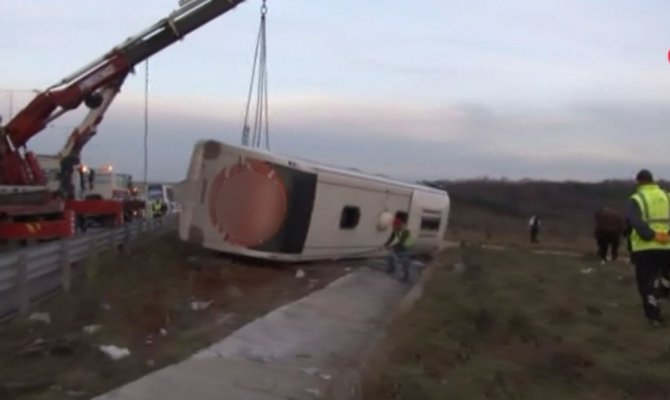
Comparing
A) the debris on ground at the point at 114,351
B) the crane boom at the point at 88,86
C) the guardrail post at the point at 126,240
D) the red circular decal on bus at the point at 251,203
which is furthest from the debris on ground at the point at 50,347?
the crane boom at the point at 88,86

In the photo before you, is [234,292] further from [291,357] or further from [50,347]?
[291,357]

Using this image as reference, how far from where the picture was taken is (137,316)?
1334 cm

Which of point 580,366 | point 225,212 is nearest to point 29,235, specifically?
point 225,212

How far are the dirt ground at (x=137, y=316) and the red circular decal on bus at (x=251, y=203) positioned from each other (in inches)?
24.6

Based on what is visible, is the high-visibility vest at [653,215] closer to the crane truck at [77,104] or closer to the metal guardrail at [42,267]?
the metal guardrail at [42,267]

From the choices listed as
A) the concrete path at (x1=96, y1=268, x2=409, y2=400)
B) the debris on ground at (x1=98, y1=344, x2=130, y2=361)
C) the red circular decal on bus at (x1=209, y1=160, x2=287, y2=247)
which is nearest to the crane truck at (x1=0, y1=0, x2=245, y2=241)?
the red circular decal on bus at (x1=209, y1=160, x2=287, y2=247)

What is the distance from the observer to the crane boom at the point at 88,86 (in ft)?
89.8

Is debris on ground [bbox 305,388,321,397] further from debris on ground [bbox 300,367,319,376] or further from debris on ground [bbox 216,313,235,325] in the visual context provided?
debris on ground [bbox 216,313,235,325]

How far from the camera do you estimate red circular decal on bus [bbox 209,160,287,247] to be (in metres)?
19.8

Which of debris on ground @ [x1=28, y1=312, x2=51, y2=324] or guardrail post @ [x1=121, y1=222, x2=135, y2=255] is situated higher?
debris on ground @ [x1=28, y1=312, x2=51, y2=324]

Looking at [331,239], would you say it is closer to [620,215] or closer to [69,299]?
[69,299]

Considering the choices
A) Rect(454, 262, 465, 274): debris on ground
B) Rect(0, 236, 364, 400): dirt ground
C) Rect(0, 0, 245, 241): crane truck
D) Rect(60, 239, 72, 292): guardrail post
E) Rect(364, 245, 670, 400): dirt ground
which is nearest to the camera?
Rect(364, 245, 670, 400): dirt ground

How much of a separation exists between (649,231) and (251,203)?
9.94 m

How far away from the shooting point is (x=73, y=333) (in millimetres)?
12234
